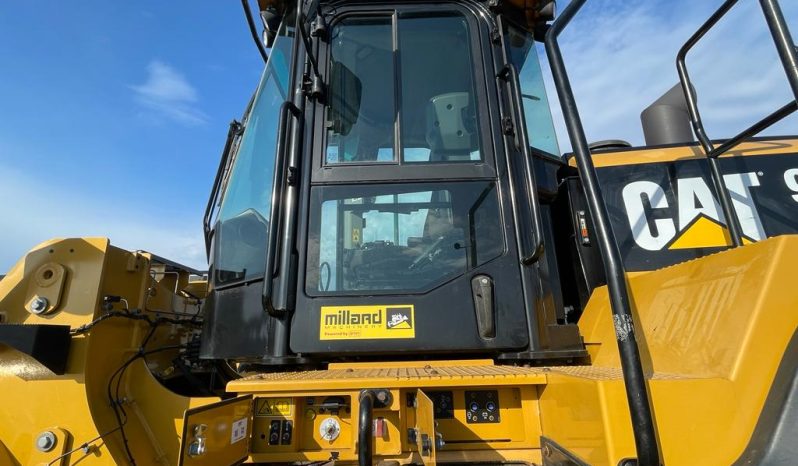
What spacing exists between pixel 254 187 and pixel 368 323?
1.02 metres

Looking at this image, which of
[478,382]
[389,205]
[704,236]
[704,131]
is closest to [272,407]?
[478,382]

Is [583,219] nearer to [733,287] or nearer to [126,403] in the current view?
[733,287]

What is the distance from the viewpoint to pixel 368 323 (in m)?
1.84

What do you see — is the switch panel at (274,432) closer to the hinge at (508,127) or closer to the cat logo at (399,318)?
the cat logo at (399,318)

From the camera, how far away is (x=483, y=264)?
1935 mm

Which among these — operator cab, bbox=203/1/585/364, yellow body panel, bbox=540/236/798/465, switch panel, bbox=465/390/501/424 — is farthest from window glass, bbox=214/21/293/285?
yellow body panel, bbox=540/236/798/465

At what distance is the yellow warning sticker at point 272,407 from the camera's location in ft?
5.25

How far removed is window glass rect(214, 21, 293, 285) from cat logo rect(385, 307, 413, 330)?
0.69 m

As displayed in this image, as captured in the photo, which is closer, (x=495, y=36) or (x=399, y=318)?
(x=399, y=318)

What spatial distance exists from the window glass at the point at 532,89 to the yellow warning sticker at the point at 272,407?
1934 mm

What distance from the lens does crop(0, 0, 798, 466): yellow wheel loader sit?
1.14 metres

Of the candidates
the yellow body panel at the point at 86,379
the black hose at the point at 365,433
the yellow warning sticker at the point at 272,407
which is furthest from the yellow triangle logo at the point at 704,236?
the yellow body panel at the point at 86,379

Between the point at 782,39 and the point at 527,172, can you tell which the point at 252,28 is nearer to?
the point at 527,172

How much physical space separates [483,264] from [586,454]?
2.94ft
